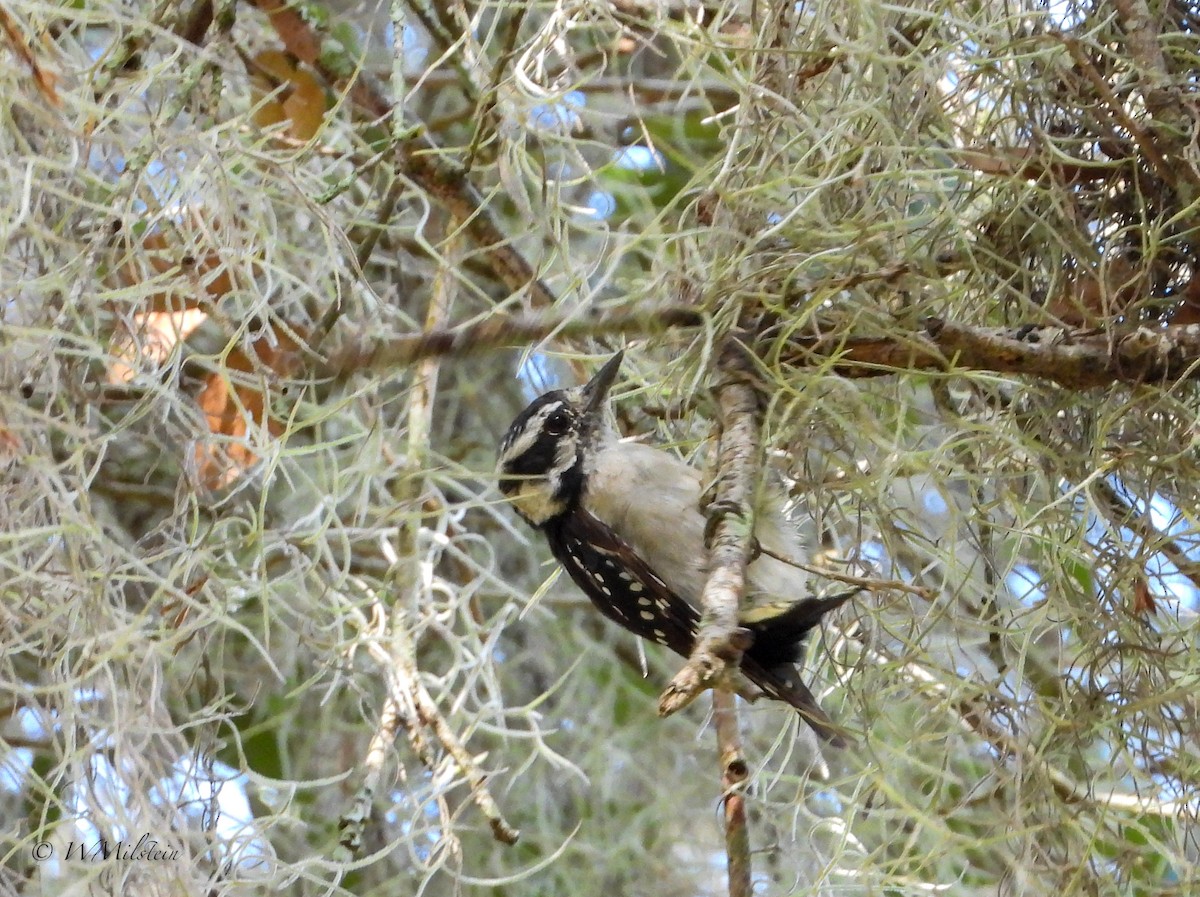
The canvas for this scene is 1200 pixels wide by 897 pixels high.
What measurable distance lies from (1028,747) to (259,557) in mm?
1119

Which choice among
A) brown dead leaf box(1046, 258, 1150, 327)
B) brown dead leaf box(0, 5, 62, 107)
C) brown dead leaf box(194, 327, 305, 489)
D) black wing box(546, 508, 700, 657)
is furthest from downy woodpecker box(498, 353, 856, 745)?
brown dead leaf box(0, 5, 62, 107)

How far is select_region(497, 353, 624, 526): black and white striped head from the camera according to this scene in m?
2.38

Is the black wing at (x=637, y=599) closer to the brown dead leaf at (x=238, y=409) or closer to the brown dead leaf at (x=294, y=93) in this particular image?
the brown dead leaf at (x=238, y=409)

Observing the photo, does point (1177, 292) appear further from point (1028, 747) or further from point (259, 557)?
point (259, 557)

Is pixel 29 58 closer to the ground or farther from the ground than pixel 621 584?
farther from the ground

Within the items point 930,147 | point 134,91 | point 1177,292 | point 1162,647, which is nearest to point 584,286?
point 930,147

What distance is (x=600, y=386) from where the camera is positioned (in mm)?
2188

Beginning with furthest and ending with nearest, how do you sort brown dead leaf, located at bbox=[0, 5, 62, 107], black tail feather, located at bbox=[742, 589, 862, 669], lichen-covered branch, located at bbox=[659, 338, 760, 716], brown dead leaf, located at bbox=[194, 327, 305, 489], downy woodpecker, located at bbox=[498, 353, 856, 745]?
downy woodpecker, located at bbox=[498, 353, 856, 745]
black tail feather, located at bbox=[742, 589, 862, 669]
brown dead leaf, located at bbox=[194, 327, 305, 489]
brown dead leaf, located at bbox=[0, 5, 62, 107]
lichen-covered branch, located at bbox=[659, 338, 760, 716]

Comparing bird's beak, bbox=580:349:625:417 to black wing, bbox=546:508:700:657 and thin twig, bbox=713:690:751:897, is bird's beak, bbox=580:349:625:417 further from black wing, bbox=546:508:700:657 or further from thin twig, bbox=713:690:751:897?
thin twig, bbox=713:690:751:897

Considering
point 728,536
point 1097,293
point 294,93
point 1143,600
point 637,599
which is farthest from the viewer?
point 294,93

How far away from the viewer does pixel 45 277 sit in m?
1.71

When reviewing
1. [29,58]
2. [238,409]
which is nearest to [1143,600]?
[238,409]

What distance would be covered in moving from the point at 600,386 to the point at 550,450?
1.06 ft

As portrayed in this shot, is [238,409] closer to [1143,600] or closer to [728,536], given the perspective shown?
[728,536]
